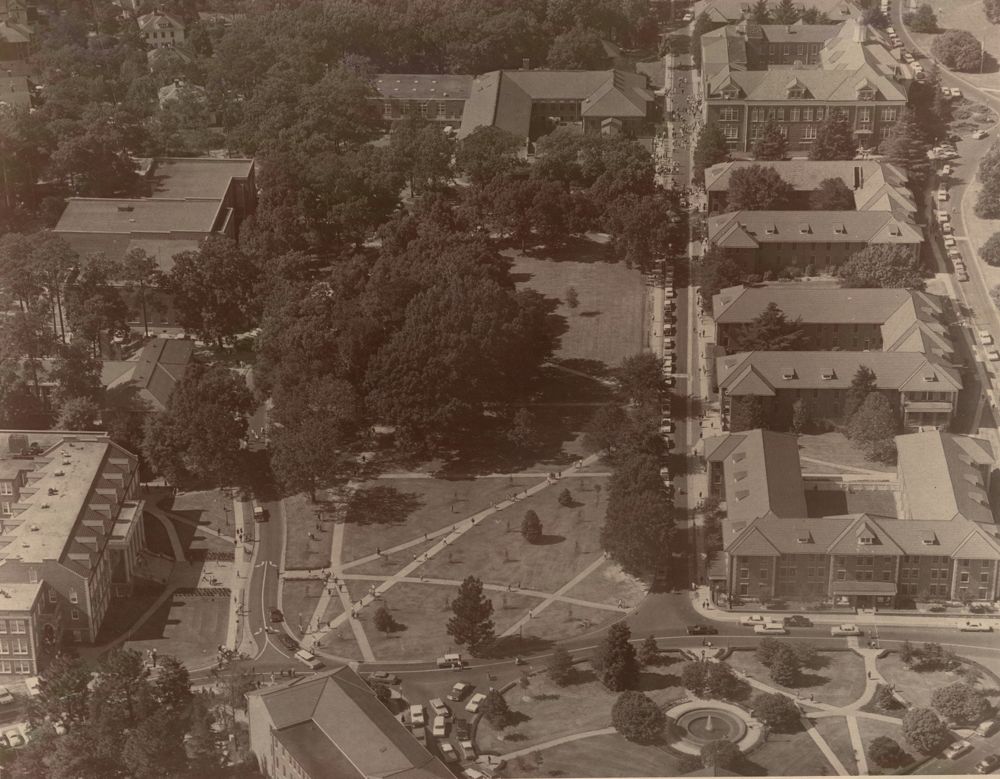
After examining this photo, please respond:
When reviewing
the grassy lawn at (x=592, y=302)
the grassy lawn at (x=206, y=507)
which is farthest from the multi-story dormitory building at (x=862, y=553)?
the grassy lawn at (x=206, y=507)

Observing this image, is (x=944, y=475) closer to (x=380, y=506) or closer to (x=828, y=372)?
(x=828, y=372)

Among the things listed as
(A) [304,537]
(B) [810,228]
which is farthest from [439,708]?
(B) [810,228]

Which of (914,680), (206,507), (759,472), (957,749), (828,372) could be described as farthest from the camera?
(828,372)

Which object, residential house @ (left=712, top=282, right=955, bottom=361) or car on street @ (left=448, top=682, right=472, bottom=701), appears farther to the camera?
residential house @ (left=712, top=282, right=955, bottom=361)

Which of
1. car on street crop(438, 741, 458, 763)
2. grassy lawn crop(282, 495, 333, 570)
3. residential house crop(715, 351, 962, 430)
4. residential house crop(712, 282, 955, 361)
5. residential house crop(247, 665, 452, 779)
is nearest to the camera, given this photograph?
residential house crop(247, 665, 452, 779)

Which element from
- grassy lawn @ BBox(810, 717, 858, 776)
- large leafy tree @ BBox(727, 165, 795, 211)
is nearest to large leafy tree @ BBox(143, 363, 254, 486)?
grassy lawn @ BBox(810, 717, 858, 776)

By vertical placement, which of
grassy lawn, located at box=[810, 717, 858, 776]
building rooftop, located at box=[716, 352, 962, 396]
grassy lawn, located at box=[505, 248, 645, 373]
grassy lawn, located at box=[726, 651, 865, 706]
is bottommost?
grassy lawn, located at box=[505, 248, 645, 373]

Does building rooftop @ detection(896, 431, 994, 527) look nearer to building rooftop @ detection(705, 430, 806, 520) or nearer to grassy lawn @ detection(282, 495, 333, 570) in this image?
building rooftop @ detection(705, 430, 806, 520)
